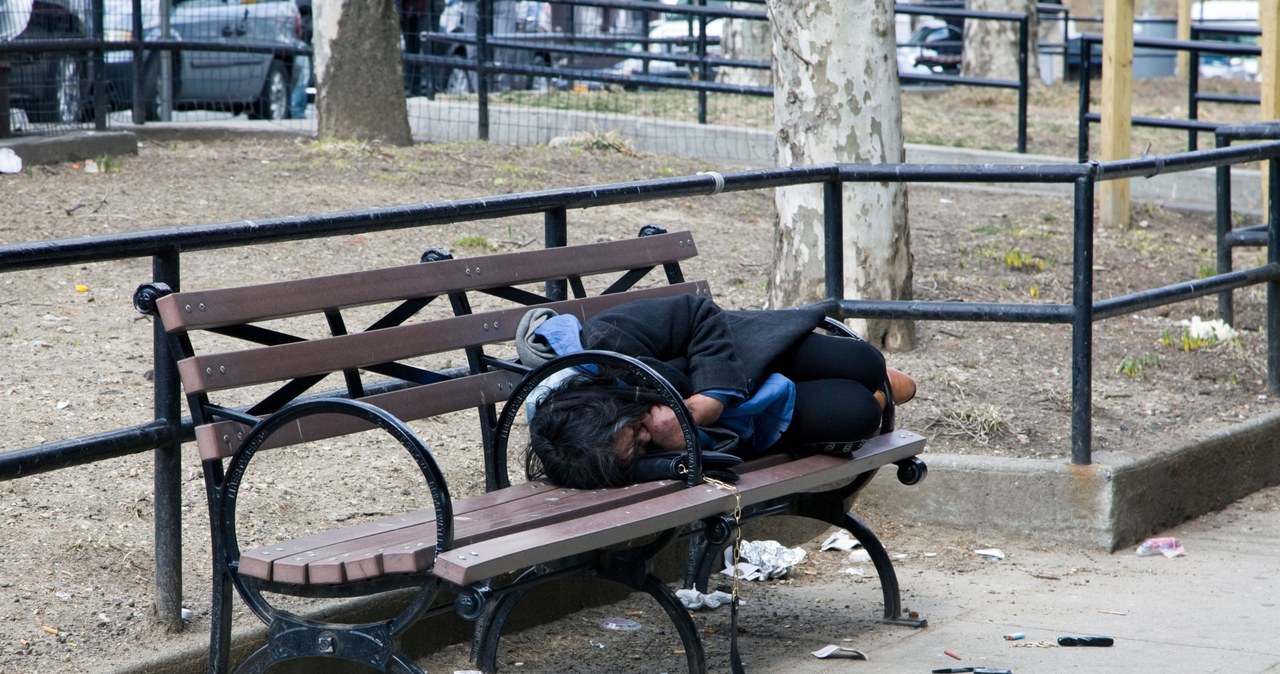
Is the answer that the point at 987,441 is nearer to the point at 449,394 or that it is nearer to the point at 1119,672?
the point at 1119,672

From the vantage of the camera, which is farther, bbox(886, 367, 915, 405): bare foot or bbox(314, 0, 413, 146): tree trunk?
bbox(314, 0, 413, 146): tree trunk

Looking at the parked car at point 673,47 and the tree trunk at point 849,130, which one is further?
the parked car at point 673,47

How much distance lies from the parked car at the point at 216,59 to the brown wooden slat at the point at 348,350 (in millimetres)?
8488

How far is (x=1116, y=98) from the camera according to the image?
32.4 ft

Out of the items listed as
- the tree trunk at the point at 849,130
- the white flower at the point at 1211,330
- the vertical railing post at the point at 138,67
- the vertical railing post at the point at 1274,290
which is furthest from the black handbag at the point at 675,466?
the vertical railing post at the point at 138,67

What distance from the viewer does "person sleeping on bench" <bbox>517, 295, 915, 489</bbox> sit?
11.5ft

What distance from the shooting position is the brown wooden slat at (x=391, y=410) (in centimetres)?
326

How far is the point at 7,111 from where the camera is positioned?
9.84 meters

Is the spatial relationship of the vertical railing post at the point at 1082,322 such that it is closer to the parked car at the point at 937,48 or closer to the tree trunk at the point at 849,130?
the tree trunk at the point at 849,130

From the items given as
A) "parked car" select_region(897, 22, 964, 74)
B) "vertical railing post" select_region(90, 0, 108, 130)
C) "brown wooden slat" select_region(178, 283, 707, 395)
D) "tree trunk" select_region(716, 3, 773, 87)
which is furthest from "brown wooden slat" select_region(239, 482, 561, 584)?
"parked car" select_region(897, 22, 964, 74)

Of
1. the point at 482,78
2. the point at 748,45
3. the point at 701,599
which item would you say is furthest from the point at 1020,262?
the point at 748,45

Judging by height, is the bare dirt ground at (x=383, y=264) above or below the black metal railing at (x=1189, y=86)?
below

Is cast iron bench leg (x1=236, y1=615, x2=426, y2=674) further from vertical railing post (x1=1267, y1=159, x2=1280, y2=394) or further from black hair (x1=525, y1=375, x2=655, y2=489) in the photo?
vertical railing post (x1=1267, y1=159, x2=1280, y2=394)

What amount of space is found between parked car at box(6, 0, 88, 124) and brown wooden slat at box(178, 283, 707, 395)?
729 centimetres
